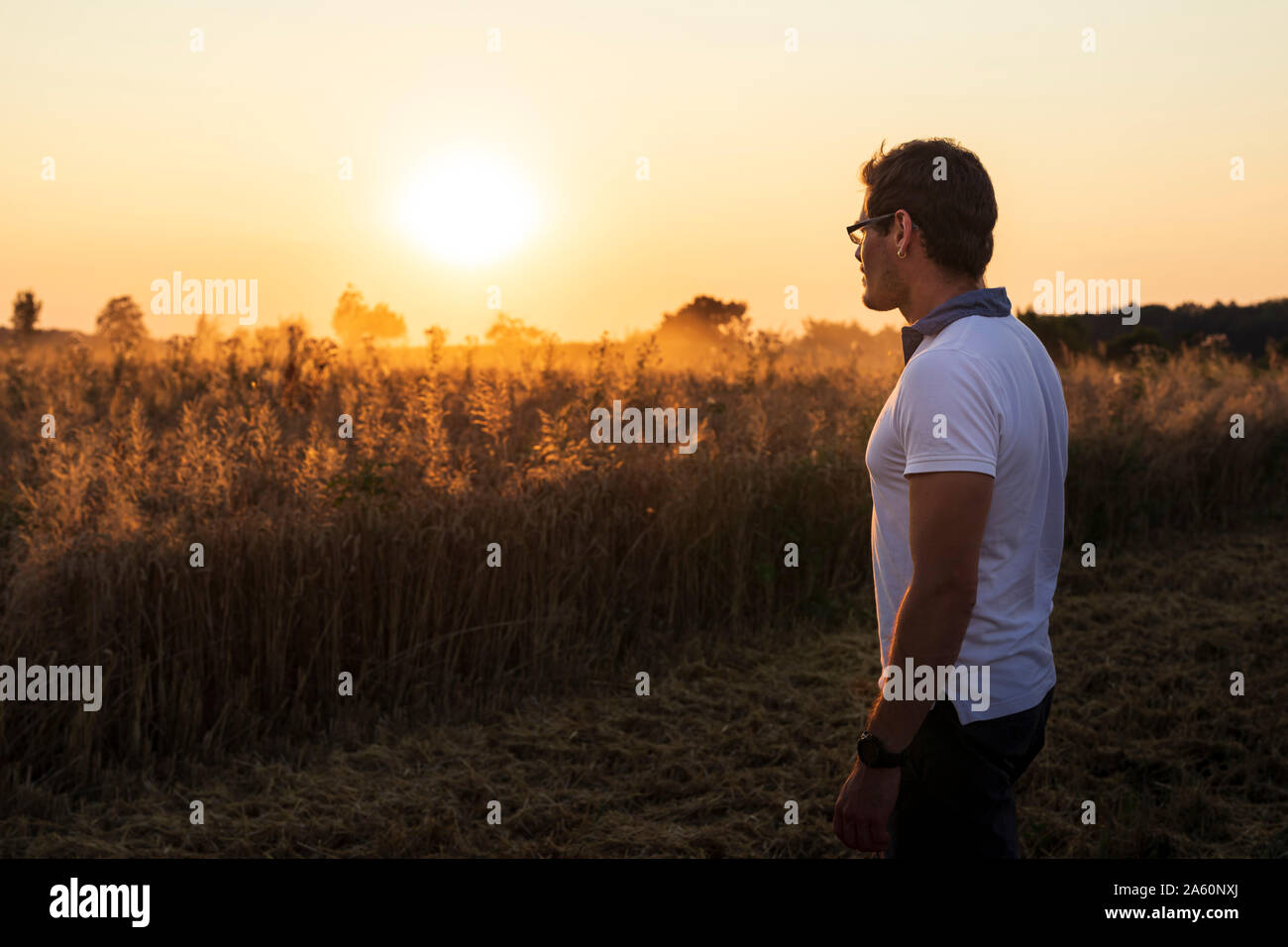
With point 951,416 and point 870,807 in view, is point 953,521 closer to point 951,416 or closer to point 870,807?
point 951,416

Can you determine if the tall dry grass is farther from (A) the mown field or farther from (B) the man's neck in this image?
(B) the man's neck

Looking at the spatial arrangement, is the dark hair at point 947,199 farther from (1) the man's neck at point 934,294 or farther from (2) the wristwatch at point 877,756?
(2) the wristwatch at point 877,756

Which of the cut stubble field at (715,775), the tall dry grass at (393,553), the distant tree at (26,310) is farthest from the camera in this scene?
the distant tree at (26,310)

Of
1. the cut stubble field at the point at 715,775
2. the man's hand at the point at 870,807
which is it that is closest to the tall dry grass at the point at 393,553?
the cut stubble field at the point at 715,775

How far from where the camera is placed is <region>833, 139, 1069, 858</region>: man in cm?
191

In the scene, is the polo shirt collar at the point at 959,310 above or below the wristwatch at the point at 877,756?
above

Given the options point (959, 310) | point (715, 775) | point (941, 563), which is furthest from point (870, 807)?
point (715, 775)

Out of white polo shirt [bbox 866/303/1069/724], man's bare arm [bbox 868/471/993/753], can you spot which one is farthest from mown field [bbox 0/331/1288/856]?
man's bare arm [bbox 868/471/993/753]

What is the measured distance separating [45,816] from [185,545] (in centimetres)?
163

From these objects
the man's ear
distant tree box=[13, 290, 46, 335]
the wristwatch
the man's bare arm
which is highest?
distant tree box=[13, 290, 46, 335]

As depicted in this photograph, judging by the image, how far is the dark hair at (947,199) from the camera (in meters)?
2.15

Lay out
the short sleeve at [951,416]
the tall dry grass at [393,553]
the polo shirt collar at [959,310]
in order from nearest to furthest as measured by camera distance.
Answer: the short sleeve at [951,416] → the polo shirt collar at [959,310] → the tall dry grass at [393,553]

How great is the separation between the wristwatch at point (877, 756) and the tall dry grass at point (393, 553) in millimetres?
4001
